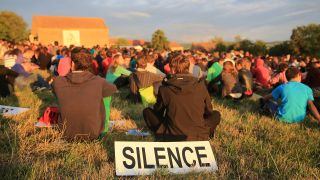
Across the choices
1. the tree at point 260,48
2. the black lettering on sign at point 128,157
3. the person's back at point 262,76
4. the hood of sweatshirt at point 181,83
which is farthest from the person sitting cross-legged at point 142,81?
the tree at point 260,48

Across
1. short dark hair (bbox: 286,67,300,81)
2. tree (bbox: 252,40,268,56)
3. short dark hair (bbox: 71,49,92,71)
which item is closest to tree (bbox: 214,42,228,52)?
tree (bbox: 252,40,268,56)

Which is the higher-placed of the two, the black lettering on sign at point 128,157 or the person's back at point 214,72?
the person's back at point 214,72

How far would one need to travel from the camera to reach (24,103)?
8.58 meters

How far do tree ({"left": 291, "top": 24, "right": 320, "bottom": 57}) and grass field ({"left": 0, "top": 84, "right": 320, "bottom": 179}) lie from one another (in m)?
22.7

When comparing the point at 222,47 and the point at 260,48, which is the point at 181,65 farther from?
the point at 222,47

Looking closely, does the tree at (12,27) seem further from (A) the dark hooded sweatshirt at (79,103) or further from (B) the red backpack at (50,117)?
(A) the dark hooded sweatshirt at (79,103)

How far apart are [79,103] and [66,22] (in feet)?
239

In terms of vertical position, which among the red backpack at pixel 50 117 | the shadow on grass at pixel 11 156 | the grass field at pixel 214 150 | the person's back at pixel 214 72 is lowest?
the grass field at pixel 214 150

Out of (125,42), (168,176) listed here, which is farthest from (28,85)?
(125,42)

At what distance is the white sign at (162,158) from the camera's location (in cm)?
431

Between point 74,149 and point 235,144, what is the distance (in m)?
2.62

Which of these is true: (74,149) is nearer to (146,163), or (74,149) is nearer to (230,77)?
(146,163)

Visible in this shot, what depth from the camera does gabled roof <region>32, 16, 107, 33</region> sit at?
71188 millimetres

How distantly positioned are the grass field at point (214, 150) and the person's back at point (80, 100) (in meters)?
0.22
